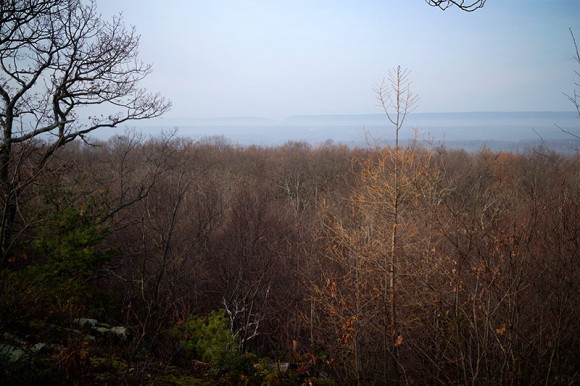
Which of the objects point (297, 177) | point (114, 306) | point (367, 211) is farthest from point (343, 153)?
point (114, 306)

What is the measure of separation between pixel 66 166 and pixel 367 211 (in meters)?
8.37

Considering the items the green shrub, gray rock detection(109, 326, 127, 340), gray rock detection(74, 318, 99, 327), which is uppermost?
gray rock detection(74, 318, 99, 327)

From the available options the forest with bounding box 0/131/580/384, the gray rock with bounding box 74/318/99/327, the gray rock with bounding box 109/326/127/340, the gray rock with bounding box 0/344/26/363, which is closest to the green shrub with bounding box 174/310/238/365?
the forest with bounding box 0/131/580/384

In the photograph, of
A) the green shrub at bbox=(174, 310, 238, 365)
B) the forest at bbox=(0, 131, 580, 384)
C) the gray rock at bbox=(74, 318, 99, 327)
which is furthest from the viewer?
the green shrub at bbox=(174, 310, 238, 365)

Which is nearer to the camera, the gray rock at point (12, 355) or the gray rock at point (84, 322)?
the gray rock at point (12, 355)

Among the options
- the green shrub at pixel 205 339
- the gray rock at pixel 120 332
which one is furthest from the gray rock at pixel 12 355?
the green shrub at pixel 205 339

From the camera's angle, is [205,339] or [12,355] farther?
[205,339]

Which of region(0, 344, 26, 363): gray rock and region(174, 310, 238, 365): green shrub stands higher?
region(0, 344, 26, 363): gray rock

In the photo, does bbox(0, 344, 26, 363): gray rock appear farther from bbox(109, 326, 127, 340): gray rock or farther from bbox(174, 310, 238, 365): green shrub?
bbox(174, 310, 238, 365): green shrub

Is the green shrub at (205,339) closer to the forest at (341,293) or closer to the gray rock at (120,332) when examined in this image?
the forest at (341,293)

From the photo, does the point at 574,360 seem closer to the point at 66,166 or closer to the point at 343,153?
the point at 66,166

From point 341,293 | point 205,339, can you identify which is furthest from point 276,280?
point 205,339

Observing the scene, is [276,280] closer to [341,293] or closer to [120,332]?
[341,293]

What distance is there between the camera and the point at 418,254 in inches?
397
